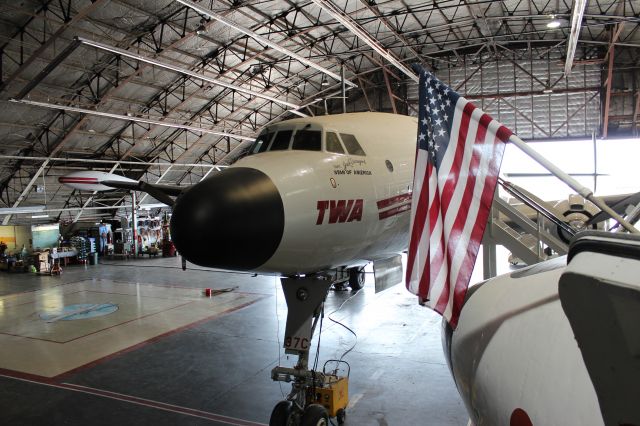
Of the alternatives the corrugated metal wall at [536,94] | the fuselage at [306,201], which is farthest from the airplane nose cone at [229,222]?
the corrugated metal wall at [536,94]

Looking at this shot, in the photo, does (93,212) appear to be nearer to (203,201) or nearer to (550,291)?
(203,201)

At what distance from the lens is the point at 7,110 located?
2444cm

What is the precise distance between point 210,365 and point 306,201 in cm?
729

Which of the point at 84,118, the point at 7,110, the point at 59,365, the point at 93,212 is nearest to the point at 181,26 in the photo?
the point at 84,118

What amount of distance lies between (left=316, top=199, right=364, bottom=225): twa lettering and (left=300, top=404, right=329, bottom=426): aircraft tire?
321 centimetres

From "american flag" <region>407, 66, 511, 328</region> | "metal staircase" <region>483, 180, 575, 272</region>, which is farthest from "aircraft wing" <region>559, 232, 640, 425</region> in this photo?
"metal staircase" <region>483, 180, 575, 272</region>

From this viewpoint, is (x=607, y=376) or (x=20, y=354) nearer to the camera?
(x=607, y=376)

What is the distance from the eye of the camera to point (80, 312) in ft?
58.1

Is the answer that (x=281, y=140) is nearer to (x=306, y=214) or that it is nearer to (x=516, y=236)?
(x=306, y=214)

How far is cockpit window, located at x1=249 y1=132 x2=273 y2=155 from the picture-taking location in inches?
304

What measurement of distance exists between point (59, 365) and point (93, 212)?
28999 millimetres

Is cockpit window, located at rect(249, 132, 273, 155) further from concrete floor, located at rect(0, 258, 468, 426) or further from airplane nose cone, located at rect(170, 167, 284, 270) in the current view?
concrete floor, located at rect(0, 258, 468, 426)

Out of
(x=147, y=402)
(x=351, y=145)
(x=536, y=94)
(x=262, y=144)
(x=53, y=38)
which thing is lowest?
(x=147, y=402)

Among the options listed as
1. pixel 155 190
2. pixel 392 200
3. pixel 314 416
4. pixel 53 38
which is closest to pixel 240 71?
pixel 53 38
